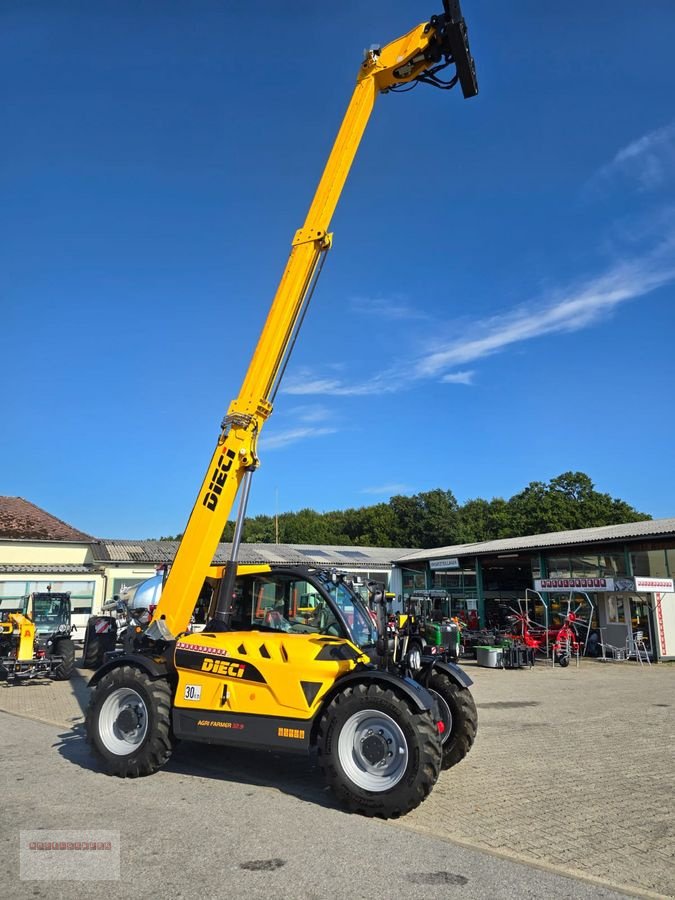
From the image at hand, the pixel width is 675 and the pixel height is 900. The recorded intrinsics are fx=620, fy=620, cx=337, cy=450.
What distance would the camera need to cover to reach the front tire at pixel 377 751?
538cm

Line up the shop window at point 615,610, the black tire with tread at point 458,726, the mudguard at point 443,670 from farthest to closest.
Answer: the shop window at point 615,610 → the mudguard at point 443,670 → the black tire with tread at point 458,726

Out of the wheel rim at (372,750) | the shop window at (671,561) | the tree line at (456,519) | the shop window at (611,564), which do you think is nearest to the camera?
the wheel rim at (372,750)

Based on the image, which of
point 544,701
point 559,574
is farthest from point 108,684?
point 559,574

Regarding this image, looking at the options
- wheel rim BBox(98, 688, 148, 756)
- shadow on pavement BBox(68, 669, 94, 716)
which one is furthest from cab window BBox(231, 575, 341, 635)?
shadow on pavement BBox(68, 669, 94, 716)

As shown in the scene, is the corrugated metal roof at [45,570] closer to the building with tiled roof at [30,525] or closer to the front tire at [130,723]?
the building with tiled roof at [30,525]

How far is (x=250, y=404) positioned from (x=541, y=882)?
5.74 metres

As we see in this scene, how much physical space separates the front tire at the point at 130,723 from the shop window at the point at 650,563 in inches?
806

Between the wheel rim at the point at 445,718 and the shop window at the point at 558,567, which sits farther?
the shop window at the point at 558,567

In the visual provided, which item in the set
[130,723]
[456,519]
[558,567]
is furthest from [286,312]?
[456,519]

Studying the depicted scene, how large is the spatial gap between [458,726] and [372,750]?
1703 millimetres

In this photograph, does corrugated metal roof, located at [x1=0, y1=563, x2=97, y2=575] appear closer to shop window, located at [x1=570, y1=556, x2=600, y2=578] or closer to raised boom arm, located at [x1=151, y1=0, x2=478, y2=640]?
shop window, located at [x1=570, y1=556, x2=600, y2=578]

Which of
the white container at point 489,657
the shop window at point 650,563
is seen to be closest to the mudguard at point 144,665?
the white container at point 489,657

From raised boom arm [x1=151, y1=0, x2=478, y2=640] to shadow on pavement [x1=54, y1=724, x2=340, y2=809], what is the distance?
1522mm

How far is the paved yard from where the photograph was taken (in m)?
4.74
